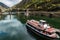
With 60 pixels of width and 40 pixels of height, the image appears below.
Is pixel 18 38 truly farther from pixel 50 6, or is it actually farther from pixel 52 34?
pixel 50 6

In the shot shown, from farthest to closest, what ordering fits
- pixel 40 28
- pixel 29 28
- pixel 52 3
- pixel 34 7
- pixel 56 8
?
pixel 34 7 < pixel 52 3 < pixel 56 8 < pixel 29 28 < pixel 40 28

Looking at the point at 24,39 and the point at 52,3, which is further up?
the point at 52,3

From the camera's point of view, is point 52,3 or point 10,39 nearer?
point 10,39

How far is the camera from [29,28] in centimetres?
7106

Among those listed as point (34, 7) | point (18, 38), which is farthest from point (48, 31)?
point (34, 7)

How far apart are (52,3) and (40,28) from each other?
76.8 meters

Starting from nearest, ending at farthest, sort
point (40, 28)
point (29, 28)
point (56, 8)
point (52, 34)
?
point (52, 34), point (40, 28), point (29, 28), point (56, 8)

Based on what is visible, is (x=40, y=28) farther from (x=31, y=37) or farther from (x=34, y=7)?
(x=34, y=7)

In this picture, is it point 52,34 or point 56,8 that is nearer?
point 52,34

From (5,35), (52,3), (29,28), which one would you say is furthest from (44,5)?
(5,35)

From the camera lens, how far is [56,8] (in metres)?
127

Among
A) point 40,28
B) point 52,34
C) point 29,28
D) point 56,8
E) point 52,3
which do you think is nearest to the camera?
point 52,34

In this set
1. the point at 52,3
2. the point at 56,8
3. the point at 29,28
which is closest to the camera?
the point at 29,28

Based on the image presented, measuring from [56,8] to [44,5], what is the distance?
45.9 feet
